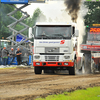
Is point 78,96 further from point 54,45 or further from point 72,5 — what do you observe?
point 72,5

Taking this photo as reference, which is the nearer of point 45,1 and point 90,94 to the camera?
point 90,94

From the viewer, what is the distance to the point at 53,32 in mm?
16922

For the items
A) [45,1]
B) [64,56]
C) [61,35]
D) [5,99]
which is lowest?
[5,99]

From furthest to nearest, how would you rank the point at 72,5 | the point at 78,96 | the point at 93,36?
the point at 72,5 < the point at 93,36 < the point at 78,96

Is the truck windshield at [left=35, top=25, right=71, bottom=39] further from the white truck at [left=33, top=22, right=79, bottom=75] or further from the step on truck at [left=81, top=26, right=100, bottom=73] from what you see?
the step on truck at [left=81, top=26, right=100, bottom=73]

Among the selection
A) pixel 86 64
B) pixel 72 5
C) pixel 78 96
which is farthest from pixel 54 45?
pixel 72 5

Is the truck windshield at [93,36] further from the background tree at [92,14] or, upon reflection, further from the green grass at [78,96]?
the background tree at [92,14]

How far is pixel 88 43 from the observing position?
68.9ft

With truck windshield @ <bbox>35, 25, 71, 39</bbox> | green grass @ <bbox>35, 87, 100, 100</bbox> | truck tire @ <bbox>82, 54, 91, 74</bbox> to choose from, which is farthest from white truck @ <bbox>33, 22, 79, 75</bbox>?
→ green grass @ <bbox>35, 87, 100, 100</bbox>

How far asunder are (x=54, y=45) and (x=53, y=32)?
0.73 metres

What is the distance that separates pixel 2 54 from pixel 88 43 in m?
8.49

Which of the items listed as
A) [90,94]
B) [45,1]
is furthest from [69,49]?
[45,1]

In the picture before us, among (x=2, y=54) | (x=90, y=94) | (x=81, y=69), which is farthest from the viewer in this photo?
(x=2, y=54)

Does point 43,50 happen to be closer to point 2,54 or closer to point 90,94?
point 90,94
